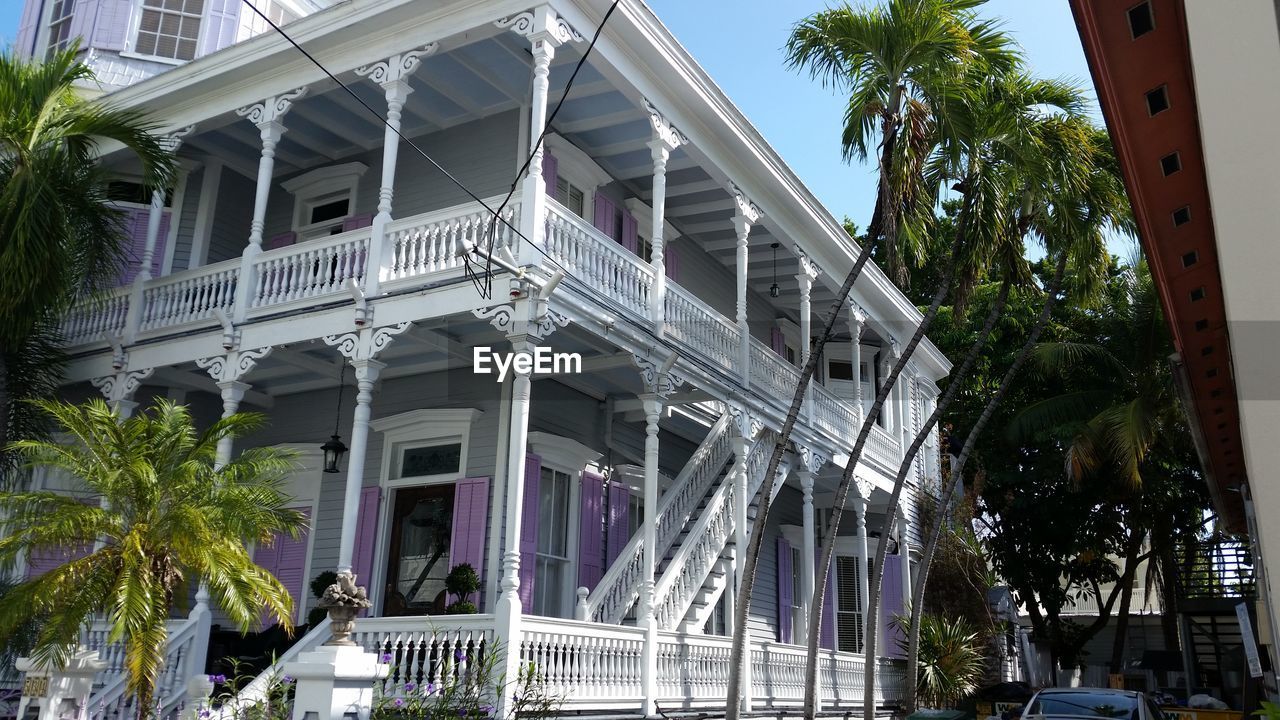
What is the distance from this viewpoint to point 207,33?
1802cm

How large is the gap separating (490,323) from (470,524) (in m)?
2.73

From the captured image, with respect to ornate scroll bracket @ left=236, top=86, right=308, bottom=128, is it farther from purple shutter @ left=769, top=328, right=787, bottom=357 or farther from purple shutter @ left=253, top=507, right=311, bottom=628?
purple shutter @ left=769, top=328, right=787, bottom=357

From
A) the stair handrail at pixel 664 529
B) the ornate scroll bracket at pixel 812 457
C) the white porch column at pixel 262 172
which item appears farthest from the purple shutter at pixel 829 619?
the white porch column at pixel 262 172

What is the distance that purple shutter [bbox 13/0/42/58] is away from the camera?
1923 centimetres

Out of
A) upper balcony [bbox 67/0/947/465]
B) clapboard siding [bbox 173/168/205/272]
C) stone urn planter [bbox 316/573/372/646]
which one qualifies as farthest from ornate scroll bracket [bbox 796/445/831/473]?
clapboard siding [bbox 173/168/205/272]

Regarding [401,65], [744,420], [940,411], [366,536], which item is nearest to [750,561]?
A: [744,420]

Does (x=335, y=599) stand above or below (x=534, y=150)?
below

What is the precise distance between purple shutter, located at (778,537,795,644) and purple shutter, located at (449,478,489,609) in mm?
8233

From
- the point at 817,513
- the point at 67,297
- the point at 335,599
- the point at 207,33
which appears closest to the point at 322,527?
the point at 67,297

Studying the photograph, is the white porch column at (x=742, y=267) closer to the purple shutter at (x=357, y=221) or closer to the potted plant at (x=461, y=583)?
the potted plant at (x=461, y=583)

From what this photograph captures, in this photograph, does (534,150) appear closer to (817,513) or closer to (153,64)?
(153,64)

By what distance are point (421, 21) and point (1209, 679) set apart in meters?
24.1

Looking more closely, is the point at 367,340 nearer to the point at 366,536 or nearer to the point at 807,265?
the point at 366,536

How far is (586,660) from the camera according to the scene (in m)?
10.4
